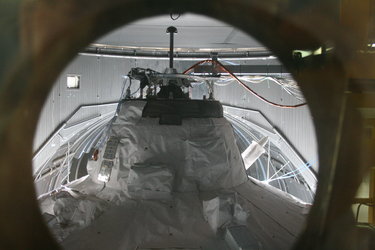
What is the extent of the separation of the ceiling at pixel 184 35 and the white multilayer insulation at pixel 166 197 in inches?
66.9

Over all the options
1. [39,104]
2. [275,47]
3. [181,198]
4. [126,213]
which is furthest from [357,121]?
[126,213]

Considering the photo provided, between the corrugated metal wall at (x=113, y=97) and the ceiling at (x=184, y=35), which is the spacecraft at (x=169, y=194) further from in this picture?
the corrugated metal wall at (x=113, y=97)

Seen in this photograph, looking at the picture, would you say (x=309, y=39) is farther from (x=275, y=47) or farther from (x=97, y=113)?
(x=97, y=113)

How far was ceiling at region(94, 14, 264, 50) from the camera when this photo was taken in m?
4.19

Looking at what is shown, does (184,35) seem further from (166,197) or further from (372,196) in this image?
(372,196)

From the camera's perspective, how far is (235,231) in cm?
212

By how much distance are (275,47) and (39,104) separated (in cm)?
124

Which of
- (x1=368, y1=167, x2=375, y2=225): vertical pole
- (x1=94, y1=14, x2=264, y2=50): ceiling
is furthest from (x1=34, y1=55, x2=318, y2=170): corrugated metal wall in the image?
(x1=368, y1=167, x2=375, y2=225): vertical pole

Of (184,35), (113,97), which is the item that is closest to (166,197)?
(184,35)

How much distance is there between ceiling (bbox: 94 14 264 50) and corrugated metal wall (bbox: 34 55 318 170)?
0.70 m

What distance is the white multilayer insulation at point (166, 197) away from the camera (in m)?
2.20

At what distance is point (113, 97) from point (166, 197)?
483cm

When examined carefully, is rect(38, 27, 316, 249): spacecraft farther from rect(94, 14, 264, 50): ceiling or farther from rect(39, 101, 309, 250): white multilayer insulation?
rect(94, 14, 264, 50): ceiling

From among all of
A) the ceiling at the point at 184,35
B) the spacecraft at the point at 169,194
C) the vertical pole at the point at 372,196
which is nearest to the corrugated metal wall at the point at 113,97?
the ceiling at the point at 184,35
